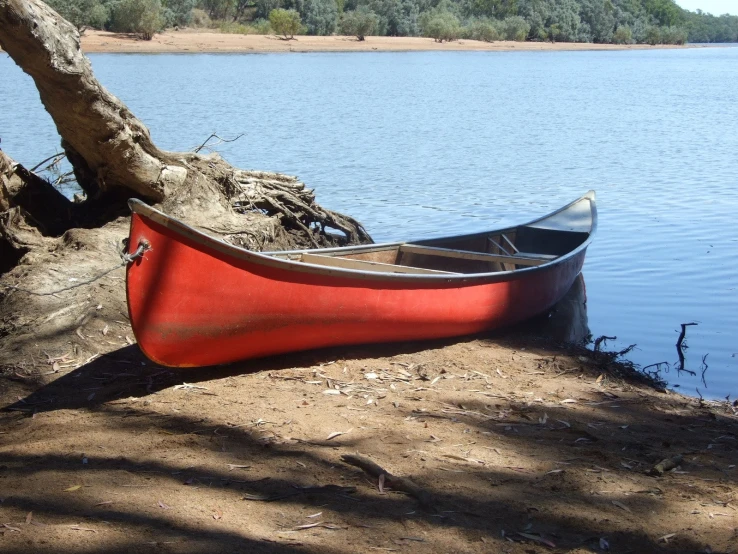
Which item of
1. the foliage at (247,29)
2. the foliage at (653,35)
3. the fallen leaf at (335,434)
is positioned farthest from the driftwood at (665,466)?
the foliage at (653,35)

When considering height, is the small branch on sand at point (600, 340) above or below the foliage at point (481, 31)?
below

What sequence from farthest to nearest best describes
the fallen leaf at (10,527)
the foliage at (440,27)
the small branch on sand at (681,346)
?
the foliage at (440,27), the small branch on sand at (681,346), the fallen leaf at (10,527)

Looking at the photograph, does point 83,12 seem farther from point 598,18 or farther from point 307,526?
point 598,18

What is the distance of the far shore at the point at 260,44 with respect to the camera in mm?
47156

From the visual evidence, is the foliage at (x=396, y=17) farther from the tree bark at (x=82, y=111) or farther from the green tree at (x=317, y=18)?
the tree bark at (x=82, y=111)

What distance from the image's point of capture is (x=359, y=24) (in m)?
63.3

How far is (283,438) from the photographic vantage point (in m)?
4.81

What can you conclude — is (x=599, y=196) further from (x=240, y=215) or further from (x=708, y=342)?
(x=240, y=215)

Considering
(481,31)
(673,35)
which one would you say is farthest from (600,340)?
(673,35)

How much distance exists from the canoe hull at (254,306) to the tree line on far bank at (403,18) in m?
39.9

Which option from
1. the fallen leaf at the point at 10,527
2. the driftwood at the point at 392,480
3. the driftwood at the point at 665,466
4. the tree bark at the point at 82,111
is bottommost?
the driftwood at the point at 665,466

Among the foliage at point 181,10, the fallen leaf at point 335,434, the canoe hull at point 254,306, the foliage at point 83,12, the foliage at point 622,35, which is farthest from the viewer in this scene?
the foliage at point 622,35

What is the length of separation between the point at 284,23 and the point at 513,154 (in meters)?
42.9

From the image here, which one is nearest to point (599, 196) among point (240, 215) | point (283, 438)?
point (240, 215)
